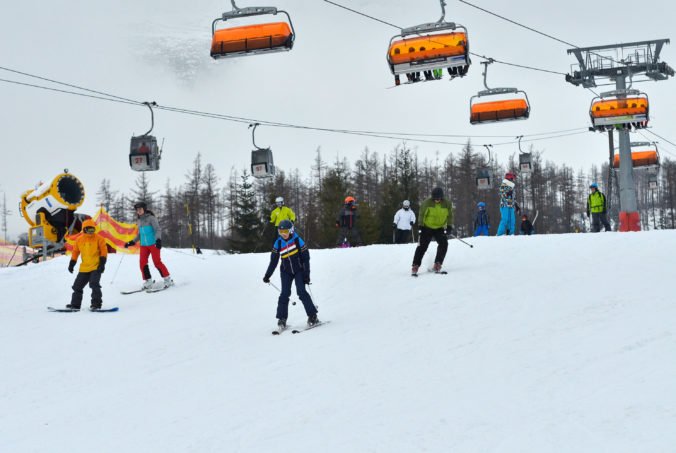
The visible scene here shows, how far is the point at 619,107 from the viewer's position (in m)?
18.7

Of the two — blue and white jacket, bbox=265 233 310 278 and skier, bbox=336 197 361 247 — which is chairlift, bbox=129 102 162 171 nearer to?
skier, bbox=336 197 361 247

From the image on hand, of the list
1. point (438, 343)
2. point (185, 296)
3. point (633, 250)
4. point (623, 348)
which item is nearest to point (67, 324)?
point (185, 296)

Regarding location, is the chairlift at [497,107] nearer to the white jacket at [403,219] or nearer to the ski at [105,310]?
the white jacket at [403,219]

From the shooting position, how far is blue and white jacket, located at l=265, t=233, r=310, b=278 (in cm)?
865

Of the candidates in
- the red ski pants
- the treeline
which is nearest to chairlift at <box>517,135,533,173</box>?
the treeline

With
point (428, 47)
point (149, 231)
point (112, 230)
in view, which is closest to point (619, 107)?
point (428, 47)

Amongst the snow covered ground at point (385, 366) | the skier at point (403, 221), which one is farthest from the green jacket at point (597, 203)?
the snow covered ground at point (385, 366)

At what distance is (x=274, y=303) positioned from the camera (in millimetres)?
10828

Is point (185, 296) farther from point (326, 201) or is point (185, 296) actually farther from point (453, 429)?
point (326, 201)

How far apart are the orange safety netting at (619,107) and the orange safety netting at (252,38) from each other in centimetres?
1233

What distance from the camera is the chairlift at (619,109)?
18.6 m

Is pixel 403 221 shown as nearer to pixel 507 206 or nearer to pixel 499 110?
pixel 507 206

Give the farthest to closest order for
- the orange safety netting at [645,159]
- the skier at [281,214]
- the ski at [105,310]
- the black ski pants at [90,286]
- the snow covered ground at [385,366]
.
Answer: the orange safety netting at [645,159]
the skier at [281,214]
the black ski pants at [90,286]
the ski at [105,310]
the snow covered ground at [385,366]

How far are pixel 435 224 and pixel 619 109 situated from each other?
1120 cm
